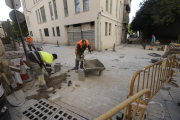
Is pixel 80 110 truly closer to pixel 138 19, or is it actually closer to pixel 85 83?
pixel 85 83

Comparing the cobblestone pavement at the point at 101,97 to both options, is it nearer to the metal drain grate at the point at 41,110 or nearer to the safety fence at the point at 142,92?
the metal drain grate at the point at 41,110

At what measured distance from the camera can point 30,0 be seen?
20.2m

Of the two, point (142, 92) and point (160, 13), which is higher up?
point (160, 13)

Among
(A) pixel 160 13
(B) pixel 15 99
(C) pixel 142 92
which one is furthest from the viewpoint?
(A) pixel 160 13

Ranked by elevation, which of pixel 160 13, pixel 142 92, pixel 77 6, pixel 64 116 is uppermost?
pixel 77 6

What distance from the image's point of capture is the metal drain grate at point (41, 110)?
231 centimetres

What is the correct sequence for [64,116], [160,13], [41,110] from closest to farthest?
1. [64,116]
2. [41,110]
3. [160,13]

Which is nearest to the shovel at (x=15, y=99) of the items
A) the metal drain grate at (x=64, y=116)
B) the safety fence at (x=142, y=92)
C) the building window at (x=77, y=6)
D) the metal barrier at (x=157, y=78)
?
the metal drain grate at (x=64, y=116)

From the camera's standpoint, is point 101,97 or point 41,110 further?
point 101,97

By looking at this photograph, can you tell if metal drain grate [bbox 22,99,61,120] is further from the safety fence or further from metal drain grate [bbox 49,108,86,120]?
the safety fence

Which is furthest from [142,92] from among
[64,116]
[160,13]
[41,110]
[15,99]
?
[160,13]

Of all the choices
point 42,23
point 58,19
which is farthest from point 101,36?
point 42,23

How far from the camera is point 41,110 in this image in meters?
2.49

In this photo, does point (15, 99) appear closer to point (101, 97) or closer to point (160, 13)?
point (101, 97)
